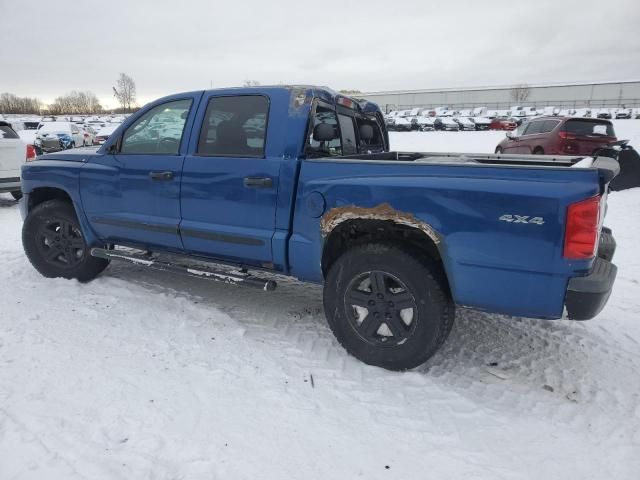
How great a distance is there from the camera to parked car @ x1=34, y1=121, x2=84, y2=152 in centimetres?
1770

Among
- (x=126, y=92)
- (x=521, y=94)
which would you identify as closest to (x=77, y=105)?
(x=126, y=92)

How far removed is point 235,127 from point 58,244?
7.79 feet

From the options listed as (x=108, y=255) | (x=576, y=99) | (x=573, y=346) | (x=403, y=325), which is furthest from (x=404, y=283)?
(x=576, y=99)

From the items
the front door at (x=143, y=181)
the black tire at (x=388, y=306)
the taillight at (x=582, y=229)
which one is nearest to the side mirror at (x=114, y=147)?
the front door at (x=143, y=181)

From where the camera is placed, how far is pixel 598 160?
3.12 m

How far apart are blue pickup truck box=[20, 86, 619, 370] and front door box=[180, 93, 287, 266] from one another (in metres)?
0.01

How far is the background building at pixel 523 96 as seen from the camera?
66688mm

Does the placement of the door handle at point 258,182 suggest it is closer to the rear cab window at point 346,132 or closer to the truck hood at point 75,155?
the rear cab window at point 346,132

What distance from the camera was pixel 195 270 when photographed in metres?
3.74

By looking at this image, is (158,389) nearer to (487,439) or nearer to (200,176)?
(200,176)

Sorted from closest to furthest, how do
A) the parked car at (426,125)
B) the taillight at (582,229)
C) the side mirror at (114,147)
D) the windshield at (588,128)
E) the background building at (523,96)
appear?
1. the taillight at (582,229)
2. the side mirror at (114,147)
3. the windshield at (588,128)
4. the parked car at (426,125)
5. the background building at (523,96)

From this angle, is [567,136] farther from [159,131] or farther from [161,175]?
[161,175]

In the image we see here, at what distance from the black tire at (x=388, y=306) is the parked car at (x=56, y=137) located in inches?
704

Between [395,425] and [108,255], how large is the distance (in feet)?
9.83
